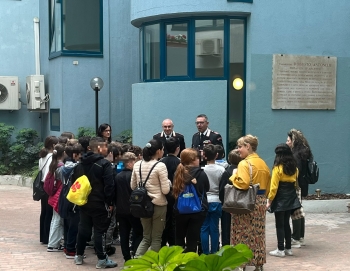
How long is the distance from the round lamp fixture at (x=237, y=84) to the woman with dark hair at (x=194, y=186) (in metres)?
5.17

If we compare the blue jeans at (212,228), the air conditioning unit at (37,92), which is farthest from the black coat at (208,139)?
the air conditioning unit at (37,92)

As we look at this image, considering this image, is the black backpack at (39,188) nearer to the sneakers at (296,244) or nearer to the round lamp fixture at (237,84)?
the sneakers at (296,244)

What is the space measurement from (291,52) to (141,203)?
626 centimetres

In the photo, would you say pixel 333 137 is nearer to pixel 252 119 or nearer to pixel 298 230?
pixel 252 119

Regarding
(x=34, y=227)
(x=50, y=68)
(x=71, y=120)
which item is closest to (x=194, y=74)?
(x=34, y=227)

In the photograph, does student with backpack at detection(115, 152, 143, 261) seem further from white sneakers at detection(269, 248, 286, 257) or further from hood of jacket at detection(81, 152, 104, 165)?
white sneakers at detection(269, 248, 286, 257)

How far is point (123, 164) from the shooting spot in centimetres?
779

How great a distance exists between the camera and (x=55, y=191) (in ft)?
27.6

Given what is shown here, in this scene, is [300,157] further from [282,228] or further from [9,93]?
[9,93]

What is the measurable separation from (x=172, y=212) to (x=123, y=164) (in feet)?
3.18

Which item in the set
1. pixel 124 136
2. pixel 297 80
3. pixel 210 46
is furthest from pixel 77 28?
pixel 297 80

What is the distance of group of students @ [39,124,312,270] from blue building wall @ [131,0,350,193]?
3.42 meters

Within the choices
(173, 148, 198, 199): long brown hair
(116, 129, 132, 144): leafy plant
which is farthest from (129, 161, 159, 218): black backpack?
(116, 129, 132, 144): leafy plant

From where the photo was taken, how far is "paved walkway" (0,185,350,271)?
Answer: 24.9 feet
